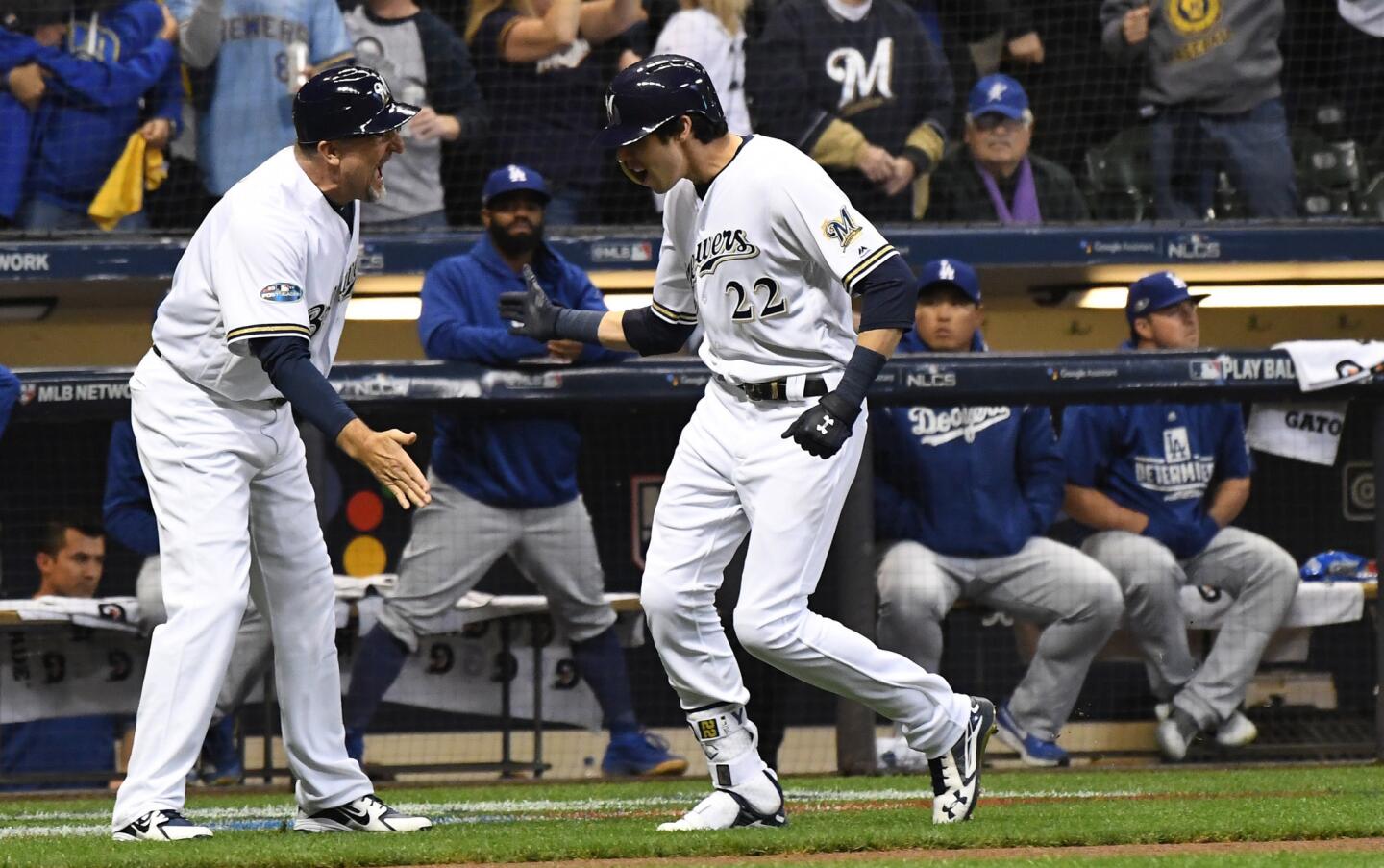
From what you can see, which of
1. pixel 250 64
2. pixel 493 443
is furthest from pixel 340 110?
pixel 250 64

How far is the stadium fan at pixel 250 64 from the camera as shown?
7.87m

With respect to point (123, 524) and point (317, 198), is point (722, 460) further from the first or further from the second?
point (123, 524)

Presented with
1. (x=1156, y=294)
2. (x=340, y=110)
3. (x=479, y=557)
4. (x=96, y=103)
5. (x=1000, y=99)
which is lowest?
(x=479, y=557)

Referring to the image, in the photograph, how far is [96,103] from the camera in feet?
25.8

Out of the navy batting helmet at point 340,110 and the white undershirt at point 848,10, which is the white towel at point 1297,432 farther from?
the navy batting helmet at point 340,110

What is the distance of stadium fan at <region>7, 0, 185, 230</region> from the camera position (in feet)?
25.7

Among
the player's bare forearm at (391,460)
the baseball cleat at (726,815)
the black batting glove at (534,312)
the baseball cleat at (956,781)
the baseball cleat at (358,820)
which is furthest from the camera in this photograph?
the black batting glove at (534,312)

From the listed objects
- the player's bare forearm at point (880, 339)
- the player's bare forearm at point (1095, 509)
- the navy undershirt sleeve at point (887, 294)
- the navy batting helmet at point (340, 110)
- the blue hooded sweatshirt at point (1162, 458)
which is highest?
the navy batting helmet at point (340, 110)

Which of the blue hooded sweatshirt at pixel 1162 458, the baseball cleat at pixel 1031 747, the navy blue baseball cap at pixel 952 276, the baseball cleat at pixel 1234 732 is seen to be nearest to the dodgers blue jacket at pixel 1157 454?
the blue hooded sweatshirt at pixel 1162 458

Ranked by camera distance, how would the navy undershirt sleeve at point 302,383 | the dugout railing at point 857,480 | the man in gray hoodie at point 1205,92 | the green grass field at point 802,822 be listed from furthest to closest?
1. the man in gray hoodie at point 1205,92
2. the dugout railing at point 857,480
3. the navy undershirt sleeve at point 302,383
4. the green grass field at point 802,822

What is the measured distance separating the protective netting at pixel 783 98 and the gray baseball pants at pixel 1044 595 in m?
2.36

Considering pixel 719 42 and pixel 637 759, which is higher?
pixel 719 42

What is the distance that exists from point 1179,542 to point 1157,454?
30 centimetres

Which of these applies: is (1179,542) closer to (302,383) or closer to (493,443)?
(493,443)
